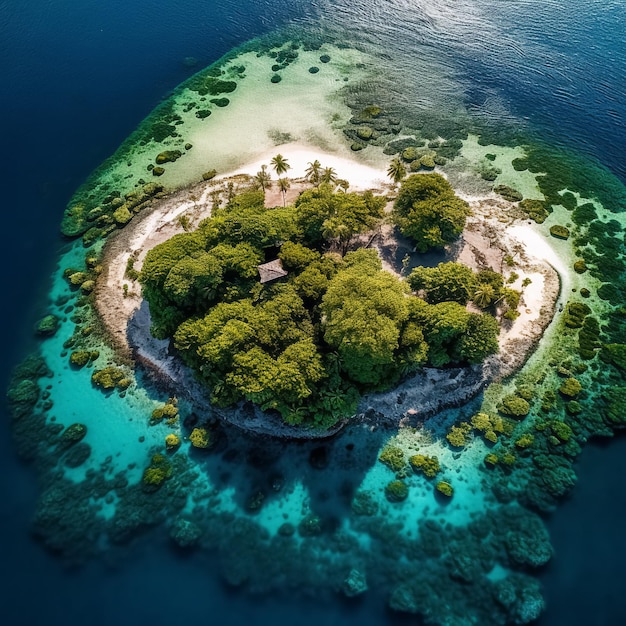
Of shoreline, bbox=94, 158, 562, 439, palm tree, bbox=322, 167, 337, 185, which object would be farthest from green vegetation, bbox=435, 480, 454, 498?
palm tree, bbox=322, 167, 337, 185

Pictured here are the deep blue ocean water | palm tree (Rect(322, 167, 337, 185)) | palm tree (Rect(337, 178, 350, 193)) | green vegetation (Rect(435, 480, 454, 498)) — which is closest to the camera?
the deep blue ocean water

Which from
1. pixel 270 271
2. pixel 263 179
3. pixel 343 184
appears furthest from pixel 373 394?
pixel 263 179

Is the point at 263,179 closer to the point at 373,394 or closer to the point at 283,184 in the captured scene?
the point at 283,184

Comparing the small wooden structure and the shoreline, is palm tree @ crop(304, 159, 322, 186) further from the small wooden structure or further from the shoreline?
the small wooden structure

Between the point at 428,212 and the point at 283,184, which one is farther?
the point at 283,184

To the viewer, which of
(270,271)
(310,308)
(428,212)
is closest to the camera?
(310,308)

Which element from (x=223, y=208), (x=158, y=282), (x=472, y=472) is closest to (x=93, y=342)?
(x=158, y=282)

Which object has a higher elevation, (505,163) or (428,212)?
(505,163)
